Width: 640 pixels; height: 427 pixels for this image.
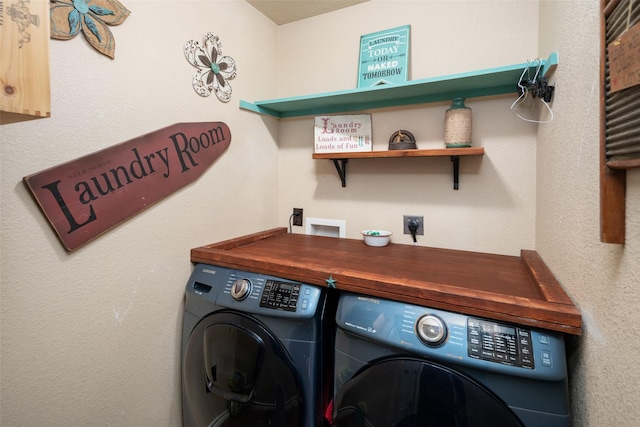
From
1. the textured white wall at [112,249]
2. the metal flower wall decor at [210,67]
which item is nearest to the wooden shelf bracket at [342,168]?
the textured white wall at [112,249]

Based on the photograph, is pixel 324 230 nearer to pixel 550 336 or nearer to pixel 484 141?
pixel 484 141

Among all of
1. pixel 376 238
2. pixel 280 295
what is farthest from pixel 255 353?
pixel 376 238

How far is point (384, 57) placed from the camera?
1.55 m

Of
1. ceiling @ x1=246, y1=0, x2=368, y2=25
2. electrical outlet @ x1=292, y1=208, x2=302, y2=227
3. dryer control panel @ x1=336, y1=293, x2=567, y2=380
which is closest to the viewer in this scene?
dryer control panel @ x1=336, y1=293, x2=567, y2=380

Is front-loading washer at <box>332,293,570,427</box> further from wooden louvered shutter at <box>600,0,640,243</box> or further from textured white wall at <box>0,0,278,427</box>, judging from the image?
textured white wall at <box>0,0,278,427</box>

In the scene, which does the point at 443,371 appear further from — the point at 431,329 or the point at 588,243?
the point at 588,243

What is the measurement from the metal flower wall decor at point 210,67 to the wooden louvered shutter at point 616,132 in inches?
54.4

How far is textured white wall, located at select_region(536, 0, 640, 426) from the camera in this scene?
19.5 inches

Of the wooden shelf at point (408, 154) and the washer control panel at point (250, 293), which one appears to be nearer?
the washer control panel at point (250, 293)

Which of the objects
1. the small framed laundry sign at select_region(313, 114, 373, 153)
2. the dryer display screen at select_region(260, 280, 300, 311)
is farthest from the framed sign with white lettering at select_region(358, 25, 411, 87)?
the dryer display screen at select_region(260, 280, 300, 311)

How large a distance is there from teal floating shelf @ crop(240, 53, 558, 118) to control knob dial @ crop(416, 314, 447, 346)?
0.94 meters

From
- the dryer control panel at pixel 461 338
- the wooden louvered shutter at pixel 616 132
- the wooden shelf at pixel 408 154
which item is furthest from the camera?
the wooden shelf at pixel 408 154

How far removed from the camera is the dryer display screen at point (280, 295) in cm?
103

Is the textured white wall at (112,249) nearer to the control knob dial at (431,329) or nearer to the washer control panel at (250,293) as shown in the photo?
the washer control panel at (250,293)
